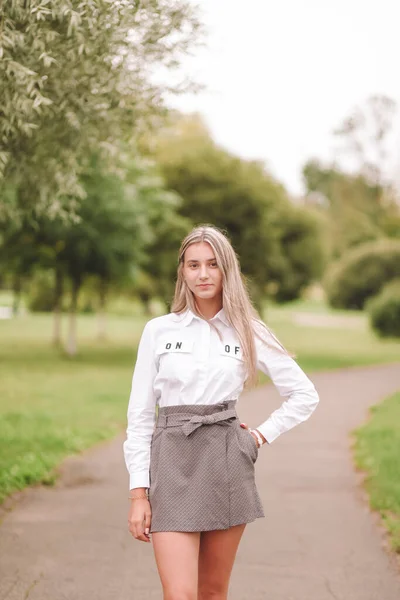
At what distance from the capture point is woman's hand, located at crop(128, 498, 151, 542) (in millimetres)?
3164

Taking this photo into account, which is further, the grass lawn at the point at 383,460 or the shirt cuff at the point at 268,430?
the grass lawn at the point at 383,460

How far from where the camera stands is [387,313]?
32906mm

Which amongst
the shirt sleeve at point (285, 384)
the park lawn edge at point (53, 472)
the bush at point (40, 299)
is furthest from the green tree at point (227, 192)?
the bush at point (40, 299)

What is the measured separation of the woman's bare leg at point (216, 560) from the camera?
3277 millimetres

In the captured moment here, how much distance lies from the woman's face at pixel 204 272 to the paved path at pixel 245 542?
7.85 feet

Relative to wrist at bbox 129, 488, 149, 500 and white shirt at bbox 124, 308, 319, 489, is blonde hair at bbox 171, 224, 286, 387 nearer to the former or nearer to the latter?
white shirt at bbox 124, 308, 319, 489

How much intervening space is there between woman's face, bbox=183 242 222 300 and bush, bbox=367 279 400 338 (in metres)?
30.0

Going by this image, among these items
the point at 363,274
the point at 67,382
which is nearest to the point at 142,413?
the point at 67,382

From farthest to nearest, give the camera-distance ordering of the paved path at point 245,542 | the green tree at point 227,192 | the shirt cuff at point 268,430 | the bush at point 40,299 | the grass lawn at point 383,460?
1. the bush at point 40,299
2. the green tree at point 227,192
3. the grass lawn at point 383,460
4. the paved path at point 245,542
5. the shirt cuff at point 268,430

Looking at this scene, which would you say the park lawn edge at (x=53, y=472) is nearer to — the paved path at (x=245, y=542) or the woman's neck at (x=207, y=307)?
the paved path at (x=245, y=542)

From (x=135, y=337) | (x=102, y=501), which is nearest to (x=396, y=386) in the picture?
(x=102, y=501)

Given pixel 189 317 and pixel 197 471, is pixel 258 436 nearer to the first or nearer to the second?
pixel 197 471

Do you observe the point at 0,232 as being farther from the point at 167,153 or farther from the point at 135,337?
the point at 135,337

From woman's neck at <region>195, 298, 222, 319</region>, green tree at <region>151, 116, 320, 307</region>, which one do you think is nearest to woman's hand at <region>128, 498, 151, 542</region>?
woman's neck at <region>195, 298, 222, 319</region>
